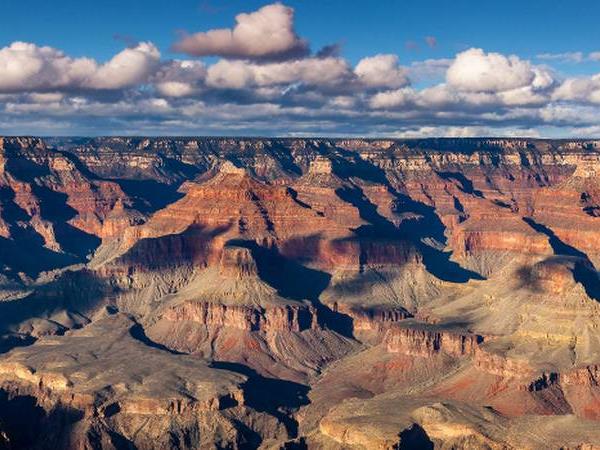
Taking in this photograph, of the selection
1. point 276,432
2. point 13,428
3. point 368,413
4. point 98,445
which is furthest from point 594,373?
point 13,428

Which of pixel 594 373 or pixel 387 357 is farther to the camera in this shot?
pixel 387 357

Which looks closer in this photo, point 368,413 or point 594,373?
point 368,413

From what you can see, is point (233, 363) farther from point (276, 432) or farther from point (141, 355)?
point (276, 432)

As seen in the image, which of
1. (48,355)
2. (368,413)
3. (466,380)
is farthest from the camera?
(48,355)

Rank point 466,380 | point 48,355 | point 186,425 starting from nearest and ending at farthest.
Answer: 1. point 186,425
2. point 466,380
3. point 48,355

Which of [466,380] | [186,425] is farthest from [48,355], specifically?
[466,380]

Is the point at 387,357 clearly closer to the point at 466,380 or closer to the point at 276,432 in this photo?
the point at 466,380

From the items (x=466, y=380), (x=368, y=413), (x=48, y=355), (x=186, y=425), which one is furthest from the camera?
(x=48, y=355)

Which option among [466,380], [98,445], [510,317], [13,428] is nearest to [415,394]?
[466,380]

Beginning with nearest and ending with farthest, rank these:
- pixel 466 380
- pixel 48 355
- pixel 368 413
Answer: pixel 368 413
pixel 466 380
pixel 48 355
